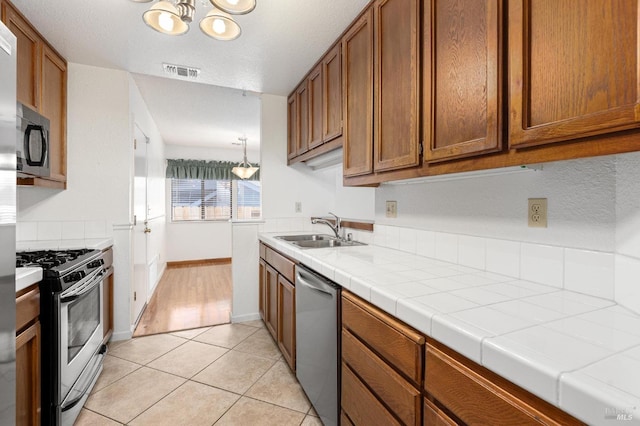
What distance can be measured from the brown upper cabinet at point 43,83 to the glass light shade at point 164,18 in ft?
3.03

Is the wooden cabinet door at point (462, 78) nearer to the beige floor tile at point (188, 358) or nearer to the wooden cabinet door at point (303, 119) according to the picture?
the wooden cabinet door at point (303, 119)

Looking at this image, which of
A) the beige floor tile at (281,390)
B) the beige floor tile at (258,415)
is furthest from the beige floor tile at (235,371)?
the beige floor tile at (258,415)

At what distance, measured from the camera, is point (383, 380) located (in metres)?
1.06

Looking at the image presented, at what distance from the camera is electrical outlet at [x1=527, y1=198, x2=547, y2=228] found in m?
1.16

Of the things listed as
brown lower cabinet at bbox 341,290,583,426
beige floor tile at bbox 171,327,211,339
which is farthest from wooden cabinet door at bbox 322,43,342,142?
beige floor tile at bbox 171,327,211,339

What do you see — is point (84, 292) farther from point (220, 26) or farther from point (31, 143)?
point (220, 26)

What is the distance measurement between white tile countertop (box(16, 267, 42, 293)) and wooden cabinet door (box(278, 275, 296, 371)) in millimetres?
1269

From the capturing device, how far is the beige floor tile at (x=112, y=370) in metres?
2.03

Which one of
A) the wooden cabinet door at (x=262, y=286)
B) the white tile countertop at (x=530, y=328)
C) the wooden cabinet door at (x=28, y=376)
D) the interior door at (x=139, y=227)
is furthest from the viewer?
the interior door at (x=139, y=227)

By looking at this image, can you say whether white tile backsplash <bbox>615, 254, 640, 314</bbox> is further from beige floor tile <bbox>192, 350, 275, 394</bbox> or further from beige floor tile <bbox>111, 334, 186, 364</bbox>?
beige floor tile <bbox>111, 334, 186, 364</bbox>

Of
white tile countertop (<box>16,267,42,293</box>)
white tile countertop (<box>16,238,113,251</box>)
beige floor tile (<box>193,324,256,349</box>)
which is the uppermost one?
white tile countertop (<box>16,238,113,251</box>)

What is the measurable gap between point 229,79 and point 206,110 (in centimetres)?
135

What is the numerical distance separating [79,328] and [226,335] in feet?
3.95

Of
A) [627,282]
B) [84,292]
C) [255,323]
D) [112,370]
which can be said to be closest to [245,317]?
[255,323]
